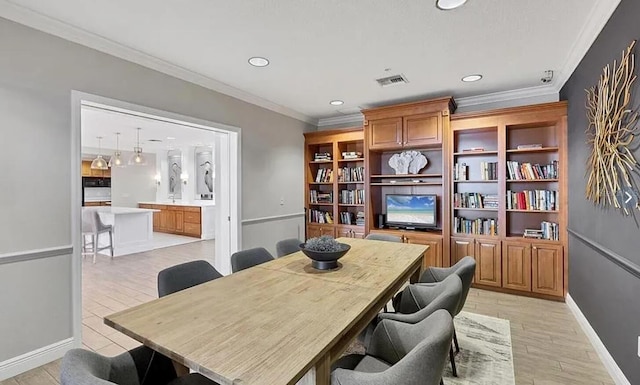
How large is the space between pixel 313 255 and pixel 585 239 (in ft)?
7.99

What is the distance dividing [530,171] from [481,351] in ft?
7.73

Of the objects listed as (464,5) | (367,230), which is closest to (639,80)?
(464,5)

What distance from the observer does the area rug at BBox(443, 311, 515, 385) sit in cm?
210

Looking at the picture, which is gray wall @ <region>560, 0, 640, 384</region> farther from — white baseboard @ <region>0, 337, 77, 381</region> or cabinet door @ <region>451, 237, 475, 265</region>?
white baseboard @ <region>0, 337, 77, 381</region>

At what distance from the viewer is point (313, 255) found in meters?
2.10

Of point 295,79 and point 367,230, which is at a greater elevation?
point 295,79

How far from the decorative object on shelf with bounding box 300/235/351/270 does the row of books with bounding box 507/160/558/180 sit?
2832mm

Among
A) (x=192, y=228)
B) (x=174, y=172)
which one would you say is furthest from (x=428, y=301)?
(x=174, y=172)

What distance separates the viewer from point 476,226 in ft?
13.2

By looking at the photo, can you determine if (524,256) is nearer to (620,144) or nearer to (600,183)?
(600,183)

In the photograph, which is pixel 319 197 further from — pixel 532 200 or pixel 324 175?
pixel 532 200

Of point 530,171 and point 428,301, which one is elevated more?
point 530,171

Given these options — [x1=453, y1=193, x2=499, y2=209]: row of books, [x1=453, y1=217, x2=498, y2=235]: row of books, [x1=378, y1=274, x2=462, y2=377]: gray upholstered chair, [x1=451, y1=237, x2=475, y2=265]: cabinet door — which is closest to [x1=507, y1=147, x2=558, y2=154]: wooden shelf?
[x1=453, y1=193, x2=499, y2=209]: row of books

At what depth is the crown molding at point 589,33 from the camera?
2.05 meters
